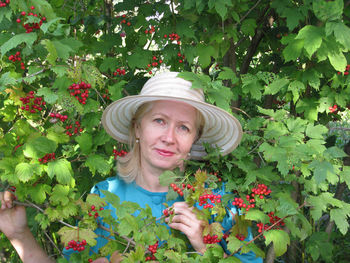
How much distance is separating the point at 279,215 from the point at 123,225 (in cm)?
83

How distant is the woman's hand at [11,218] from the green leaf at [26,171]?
25 centimetres

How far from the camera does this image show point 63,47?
200 cm

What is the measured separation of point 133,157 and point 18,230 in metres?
0.83

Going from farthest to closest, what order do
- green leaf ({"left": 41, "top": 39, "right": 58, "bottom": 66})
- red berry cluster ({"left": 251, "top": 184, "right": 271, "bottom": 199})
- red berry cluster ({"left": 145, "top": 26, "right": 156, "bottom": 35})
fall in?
red berry cluster ({"left": 145, "top": 26, "right": 156, "bottom": 35})
red berry cluster ({"left": 251, "top": 184, "right": 271, "bottom": 199})
green leaf ({"left": 41, "top": 39, "right": 58, "bottom": 66})

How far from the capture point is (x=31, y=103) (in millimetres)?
2504

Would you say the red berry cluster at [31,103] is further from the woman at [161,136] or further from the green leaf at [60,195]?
the green leaf at [60,195]

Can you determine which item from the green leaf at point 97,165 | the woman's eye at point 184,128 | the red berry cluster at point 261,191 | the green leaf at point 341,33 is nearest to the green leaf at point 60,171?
the green leaf at point 97,165

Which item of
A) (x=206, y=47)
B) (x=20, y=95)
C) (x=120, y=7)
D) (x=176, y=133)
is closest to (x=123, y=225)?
(x=176, y=133)

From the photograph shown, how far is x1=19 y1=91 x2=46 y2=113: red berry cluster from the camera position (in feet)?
8.14

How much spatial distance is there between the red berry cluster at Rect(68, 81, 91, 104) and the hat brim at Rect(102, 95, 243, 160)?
26 cm

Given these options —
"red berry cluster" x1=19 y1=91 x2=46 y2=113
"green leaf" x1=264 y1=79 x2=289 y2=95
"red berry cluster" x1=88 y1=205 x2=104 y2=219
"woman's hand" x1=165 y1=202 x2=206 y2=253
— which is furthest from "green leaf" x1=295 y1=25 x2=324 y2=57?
"red berry cluster" x1=19 y1=91 x2=46 y2=113

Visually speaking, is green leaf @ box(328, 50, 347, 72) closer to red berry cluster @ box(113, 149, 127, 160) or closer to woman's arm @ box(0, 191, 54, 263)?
red berry cluster @ box(113, 149, 127, 160)

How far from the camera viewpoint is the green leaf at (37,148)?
2.13 meters

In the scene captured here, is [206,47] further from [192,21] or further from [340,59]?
[340,59]
